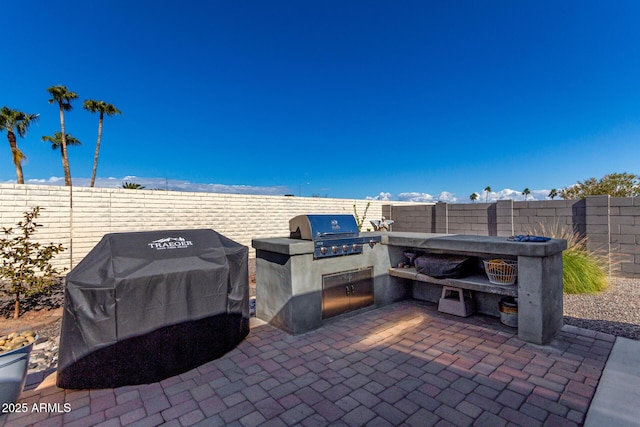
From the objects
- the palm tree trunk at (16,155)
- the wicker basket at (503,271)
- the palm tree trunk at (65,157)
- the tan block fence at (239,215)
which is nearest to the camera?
the wicker basket at (503,271)

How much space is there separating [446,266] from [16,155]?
1736 centimetres

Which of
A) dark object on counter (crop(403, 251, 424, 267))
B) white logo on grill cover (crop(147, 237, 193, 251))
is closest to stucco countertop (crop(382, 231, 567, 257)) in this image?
dark object on counter (crop(403, 251, 424, 267))

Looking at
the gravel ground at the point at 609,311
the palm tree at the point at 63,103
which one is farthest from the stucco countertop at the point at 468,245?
the palm tree at the point at 63,103

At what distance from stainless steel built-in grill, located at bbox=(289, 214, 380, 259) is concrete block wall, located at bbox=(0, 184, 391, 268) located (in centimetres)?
522

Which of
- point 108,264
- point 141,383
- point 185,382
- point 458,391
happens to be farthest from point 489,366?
point 108,264

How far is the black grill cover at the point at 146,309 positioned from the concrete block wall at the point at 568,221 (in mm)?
7820

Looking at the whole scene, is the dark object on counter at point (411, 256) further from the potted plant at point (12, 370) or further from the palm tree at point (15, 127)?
the palm tree at point (15, 127)

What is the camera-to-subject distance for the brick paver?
1.83 m

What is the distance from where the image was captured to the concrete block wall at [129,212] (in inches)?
234

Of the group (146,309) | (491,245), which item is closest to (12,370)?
(146,309)

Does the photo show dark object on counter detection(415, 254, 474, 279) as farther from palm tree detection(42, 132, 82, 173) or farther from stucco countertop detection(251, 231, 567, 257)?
palm tree detection(42, 132, 82, 173)

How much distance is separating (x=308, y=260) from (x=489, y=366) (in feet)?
6.62

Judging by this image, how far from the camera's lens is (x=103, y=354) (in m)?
2.14

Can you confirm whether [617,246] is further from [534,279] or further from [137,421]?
[137,421]
